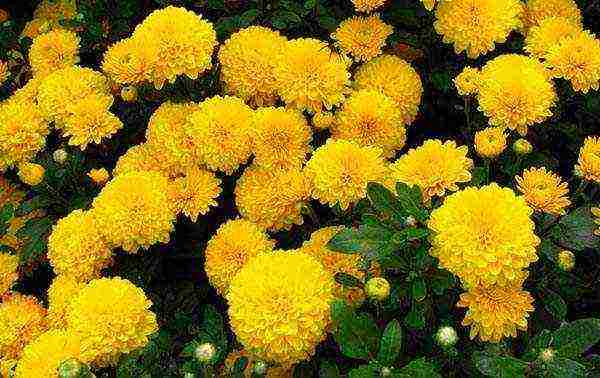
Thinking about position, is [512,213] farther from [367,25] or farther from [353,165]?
[367,25]

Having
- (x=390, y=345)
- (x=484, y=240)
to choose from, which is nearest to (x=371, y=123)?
(x=484, y=240)

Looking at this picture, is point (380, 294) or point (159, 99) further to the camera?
point (159, 99)

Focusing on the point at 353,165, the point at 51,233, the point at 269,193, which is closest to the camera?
the point at 353,165

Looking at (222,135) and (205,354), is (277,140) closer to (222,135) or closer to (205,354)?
(222,135)

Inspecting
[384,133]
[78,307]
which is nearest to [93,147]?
[78,307]

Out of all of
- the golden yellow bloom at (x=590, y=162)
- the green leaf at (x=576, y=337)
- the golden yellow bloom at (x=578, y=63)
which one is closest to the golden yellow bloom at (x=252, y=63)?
the golden yellow bloom at (x=578, y=63)

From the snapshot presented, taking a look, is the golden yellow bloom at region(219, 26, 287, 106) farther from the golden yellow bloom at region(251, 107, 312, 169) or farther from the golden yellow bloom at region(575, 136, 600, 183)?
the golden yellow bloom at region(575, 136, 600, 183)
